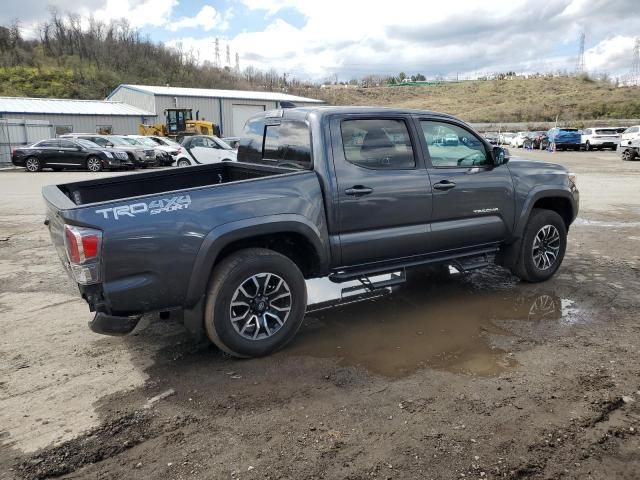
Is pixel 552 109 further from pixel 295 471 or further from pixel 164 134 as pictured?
pixel 295 471

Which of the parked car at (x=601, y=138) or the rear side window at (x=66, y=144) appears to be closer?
the rear side window at (x=66, y=144)

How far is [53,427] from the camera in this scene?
128 inches

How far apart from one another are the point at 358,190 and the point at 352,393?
1706 mm

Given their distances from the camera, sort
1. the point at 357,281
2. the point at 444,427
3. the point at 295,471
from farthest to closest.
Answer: the point at 357,281
the point at 444,427
the point at 295,471

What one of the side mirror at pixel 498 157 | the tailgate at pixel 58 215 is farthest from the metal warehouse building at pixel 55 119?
the side mirror at pixel 498 157

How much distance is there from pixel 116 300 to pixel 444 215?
302cm

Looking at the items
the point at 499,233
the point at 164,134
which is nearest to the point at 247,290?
the point at 499,233

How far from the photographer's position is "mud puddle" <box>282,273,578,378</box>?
4141mm

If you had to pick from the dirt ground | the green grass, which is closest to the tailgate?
the dirt ground

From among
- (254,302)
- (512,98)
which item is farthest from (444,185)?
(512,98)

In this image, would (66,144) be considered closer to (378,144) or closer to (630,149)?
(378,144)

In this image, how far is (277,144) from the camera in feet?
16.6

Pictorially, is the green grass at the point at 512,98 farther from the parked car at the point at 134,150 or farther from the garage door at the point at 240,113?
the parked car at the point at 134,150

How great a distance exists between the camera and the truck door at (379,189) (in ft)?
14.7
